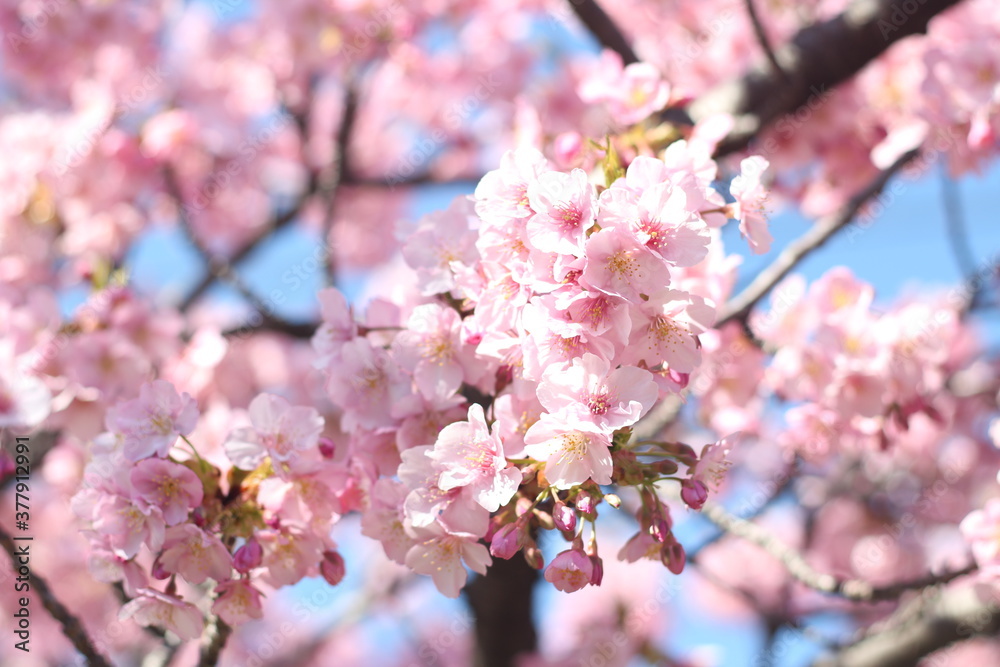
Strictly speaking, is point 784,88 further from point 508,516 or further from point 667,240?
point 508,516

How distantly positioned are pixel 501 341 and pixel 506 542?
0.32m

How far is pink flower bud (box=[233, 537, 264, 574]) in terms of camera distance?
1423 millimetres

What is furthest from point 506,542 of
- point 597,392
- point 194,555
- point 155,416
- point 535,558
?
point 155,416

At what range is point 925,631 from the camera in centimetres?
234

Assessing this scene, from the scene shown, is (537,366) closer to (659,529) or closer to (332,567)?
(659,529)

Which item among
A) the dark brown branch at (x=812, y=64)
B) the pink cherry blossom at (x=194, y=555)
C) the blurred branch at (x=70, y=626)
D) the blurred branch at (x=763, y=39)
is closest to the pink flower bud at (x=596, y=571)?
the pink cherry blossom at (x=194, y=555)

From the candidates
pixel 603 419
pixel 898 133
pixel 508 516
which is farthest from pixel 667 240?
pixel 898 133

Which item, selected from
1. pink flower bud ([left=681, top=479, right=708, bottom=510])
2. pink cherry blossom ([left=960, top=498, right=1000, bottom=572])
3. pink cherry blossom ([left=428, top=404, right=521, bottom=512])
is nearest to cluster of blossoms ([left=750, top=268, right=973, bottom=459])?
pink cherry blossom ([left=960, top=498, right=1000, bottom=572])

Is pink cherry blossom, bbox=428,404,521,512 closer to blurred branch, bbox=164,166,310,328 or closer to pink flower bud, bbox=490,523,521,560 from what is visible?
pink flower bud, bbox=490,523,521,560

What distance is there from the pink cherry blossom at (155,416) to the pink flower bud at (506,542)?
24.1 inches

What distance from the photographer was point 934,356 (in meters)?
2.29

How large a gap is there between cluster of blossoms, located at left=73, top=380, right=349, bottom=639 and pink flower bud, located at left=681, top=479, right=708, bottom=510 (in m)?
0.64

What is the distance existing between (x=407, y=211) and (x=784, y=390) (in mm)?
4565

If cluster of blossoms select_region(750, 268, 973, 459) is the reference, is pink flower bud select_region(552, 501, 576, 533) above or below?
above
